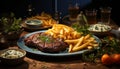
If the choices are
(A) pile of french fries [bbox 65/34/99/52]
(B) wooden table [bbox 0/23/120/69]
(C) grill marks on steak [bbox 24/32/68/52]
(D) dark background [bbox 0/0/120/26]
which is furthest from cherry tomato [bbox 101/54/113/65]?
(D) dark background [bbox 0/0/120/26]

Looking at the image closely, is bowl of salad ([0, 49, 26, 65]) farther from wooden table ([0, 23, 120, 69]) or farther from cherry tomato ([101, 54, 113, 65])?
cherry tomato ([101, 54, 113, 65])

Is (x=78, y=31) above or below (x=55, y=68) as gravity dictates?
above

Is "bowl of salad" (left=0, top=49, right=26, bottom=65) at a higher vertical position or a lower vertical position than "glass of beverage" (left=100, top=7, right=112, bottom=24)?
lower

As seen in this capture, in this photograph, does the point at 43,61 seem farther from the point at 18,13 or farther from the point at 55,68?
the point at 18,13

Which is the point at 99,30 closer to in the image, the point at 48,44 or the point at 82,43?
the point at 82,43

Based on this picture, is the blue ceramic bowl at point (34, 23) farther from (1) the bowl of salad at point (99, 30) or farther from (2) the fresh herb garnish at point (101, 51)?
(2) the fresh herb garnish at point (101, 51)

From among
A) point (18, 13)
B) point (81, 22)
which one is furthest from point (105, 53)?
point (18, 13)
